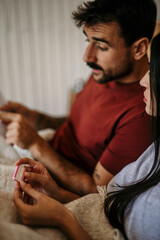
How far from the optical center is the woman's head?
557 mm

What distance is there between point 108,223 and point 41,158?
0.40 metres

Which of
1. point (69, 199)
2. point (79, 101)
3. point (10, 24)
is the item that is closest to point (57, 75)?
point (10, 24)

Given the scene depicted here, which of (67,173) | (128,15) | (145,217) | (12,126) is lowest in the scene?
(67,173)

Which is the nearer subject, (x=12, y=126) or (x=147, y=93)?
(x=147, y=93)

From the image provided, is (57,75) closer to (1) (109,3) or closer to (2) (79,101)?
(2) (79,101)

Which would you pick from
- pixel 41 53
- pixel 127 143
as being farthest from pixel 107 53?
pixel 41 53

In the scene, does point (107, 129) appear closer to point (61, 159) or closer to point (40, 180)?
point (61, 159)

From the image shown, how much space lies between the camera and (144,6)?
0.77 metres

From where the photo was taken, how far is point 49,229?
56 cm

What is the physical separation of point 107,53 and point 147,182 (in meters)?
0.53

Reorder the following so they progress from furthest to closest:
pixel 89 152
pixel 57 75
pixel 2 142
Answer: pixel 57 75 < pixel 89 152 < pixel 2 142

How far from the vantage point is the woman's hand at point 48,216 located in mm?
542

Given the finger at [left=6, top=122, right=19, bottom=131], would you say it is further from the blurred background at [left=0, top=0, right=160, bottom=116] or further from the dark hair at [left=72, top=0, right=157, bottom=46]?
the blurred background at [left=0, top=0, right=160, bottom=116]

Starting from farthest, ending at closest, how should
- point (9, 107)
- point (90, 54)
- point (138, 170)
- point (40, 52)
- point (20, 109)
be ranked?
point (40, 52)
point (20, 109)
point (9, 107)
point (90, 54)
point (138, 170)
